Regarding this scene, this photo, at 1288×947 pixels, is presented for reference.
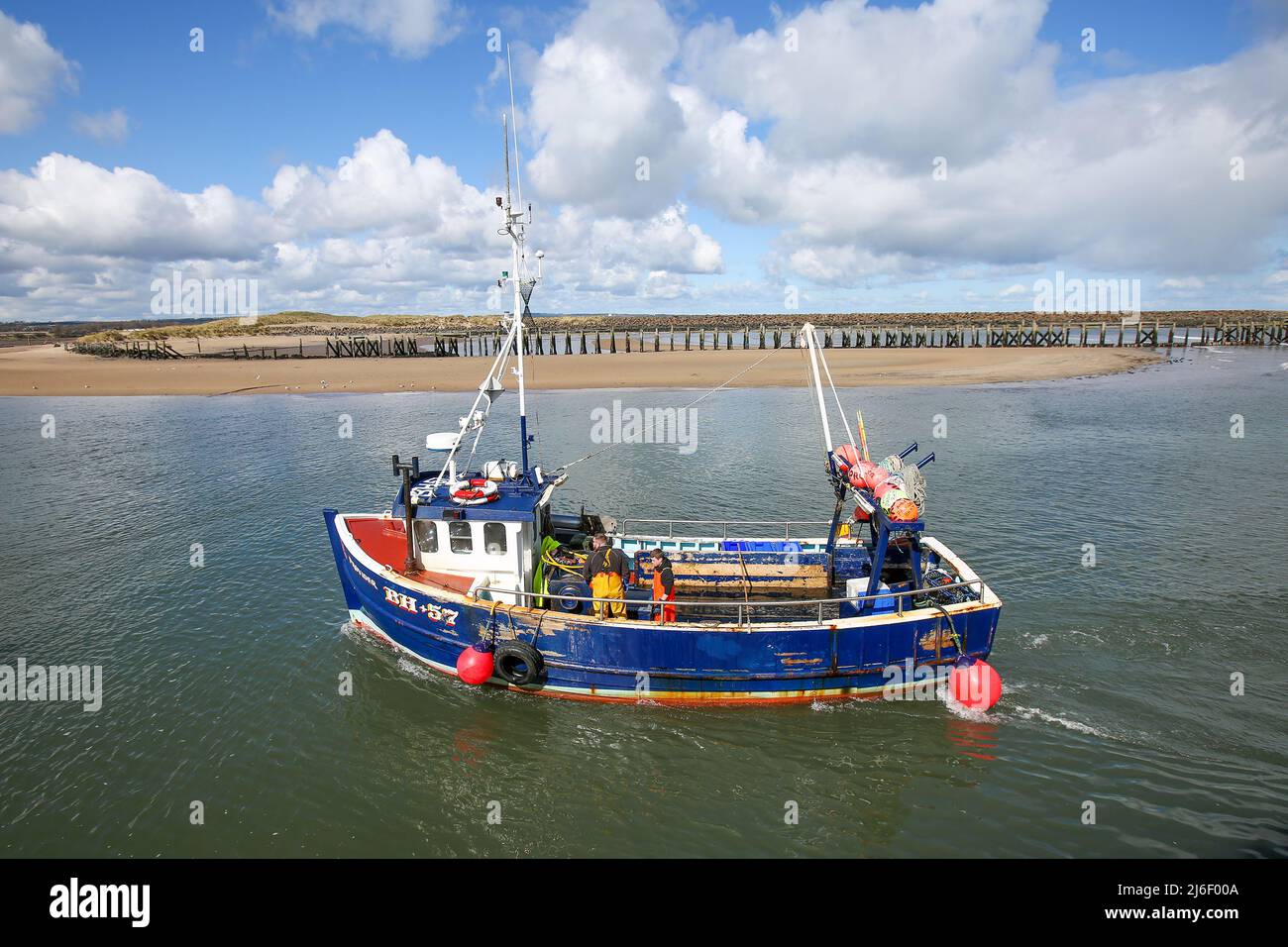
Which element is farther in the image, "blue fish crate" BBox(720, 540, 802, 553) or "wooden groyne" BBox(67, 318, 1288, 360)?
"wooden groyne" BBox(67, 318, 1288, 360)

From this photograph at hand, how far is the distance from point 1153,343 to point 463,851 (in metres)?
99.2

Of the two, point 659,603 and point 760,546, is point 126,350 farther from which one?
point 659,603

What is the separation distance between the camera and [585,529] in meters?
15.7

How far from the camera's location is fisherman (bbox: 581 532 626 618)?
12.6 m

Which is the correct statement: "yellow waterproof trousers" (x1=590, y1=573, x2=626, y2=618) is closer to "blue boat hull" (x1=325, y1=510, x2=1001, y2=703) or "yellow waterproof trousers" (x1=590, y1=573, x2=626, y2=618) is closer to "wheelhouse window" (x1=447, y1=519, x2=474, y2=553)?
"blue boat hull" (x1=325, y1=510, x2=1001, y2=703)

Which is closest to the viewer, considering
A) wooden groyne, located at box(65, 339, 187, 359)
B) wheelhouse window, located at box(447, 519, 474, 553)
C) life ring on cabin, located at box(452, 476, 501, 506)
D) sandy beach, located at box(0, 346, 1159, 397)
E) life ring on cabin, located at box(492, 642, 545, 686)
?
life ring on cabin, located at box(492, 642, 545, 686)

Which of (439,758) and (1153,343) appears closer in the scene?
(439,758)

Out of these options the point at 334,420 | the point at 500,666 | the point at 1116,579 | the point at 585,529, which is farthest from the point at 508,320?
the point at 334,420

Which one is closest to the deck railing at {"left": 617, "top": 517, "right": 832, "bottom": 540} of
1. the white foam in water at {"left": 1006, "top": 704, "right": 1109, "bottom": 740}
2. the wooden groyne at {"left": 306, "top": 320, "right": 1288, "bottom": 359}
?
the white foam in water at {"left": 1006, "top": 704, "right": 1109, "bottom": 740}

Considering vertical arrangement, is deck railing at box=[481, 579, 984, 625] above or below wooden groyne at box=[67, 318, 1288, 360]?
below

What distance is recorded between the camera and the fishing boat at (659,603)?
39.2 feet

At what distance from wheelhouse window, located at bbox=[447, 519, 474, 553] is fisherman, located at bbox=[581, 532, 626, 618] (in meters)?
2.40
